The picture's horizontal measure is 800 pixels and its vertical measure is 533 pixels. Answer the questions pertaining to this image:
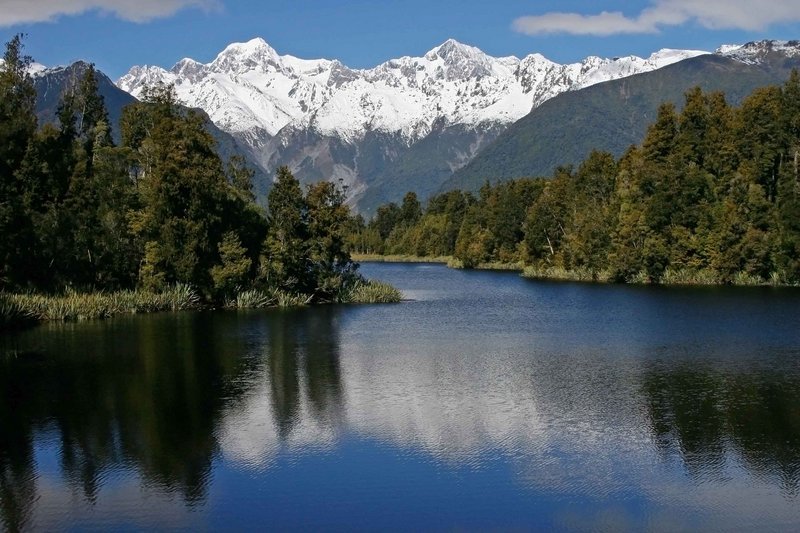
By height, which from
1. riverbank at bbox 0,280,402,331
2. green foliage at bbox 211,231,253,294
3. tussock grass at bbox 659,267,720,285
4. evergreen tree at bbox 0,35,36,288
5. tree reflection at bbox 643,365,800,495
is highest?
evergreen tree at bbox 0,35,36,288

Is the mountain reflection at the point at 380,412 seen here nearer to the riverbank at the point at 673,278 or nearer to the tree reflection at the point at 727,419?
the tree reflection at the point at 727,419

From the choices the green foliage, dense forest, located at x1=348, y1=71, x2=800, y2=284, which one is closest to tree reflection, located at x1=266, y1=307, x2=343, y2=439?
the green foliage

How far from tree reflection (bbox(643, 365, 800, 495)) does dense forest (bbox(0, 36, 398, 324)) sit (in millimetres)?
44672

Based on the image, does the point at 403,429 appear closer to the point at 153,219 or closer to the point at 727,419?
the point at 727,419

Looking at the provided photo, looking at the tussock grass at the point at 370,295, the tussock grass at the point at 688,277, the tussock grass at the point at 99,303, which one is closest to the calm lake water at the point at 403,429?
the tussock grass at the point at 99,303

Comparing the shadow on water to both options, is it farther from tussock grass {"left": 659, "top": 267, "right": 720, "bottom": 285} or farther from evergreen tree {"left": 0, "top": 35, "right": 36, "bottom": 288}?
tussock grass {"left": 659, "top": 267, "right": 720, "bottom": 285}

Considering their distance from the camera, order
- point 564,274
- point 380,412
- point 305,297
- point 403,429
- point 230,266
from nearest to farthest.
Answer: point 403,429 < point 380,412 < point 230,266 < point 305,297 < point 564,274

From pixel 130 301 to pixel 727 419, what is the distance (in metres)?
51.7

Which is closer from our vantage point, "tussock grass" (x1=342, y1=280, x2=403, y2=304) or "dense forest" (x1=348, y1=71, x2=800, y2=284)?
"tussock grass" (x1=342, y1=280, x2=403, y2=304)

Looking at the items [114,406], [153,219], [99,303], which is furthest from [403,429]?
[153,219]

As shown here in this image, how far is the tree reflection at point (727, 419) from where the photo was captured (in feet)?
86.0

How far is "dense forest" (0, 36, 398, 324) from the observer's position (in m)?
68.2

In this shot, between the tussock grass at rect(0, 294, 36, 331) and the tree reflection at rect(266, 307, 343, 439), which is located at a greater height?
the tussock grass at rect(0, 294, 36, 331)

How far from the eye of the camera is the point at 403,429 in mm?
30578
